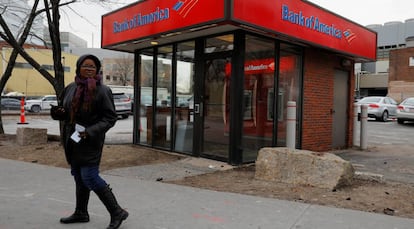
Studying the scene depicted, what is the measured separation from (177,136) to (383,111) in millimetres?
16148

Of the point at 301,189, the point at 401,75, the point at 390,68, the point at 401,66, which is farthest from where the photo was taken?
the point at 390,68

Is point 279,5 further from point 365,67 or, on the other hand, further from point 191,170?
point 365,67

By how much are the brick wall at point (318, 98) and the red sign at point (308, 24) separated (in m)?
0.57

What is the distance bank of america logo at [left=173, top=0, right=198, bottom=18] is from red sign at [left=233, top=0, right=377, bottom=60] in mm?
1042

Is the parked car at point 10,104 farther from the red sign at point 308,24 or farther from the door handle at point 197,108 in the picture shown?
the red sign at point 308,24

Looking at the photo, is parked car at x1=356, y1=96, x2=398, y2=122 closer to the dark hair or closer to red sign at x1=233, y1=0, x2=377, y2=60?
red sign at x1=233, y1=0, x2=377, y2=60

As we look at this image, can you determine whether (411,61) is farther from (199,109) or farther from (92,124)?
(92,124)

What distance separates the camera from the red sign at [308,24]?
6777mm

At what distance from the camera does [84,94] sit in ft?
12.2

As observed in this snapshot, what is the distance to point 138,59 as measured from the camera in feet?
34.4

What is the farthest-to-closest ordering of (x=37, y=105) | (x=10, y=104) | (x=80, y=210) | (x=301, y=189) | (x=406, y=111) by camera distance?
(x=10, y=104) < (x=37, y=105) < (x=406, y=111) < (x=301, y=189) < (x=80, y=210)

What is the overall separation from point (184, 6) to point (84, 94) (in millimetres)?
4090

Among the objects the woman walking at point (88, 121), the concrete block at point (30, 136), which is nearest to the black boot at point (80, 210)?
the woman walking at point (88, 121)

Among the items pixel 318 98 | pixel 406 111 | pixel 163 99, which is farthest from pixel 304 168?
pixel 406 111
